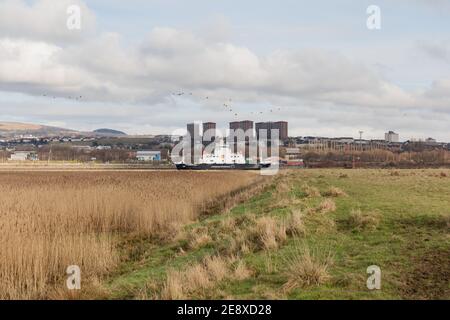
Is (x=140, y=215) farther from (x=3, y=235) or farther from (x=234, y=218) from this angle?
(x=3, y=235)

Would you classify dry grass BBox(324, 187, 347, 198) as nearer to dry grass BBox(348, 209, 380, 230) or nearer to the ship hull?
dry grass BBox(348, 209, 380, 230)

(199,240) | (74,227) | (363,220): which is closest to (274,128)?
(74,227)

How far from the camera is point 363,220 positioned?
12.8 m

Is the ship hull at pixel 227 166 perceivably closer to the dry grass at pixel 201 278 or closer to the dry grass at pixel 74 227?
the dry grass at pixel 74 227

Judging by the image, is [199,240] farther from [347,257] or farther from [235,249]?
[347,257]

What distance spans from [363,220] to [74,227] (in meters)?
10.9

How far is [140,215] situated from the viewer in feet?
65.0

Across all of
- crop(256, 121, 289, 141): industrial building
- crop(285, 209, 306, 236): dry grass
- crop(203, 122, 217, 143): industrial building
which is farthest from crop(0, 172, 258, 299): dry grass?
crop(256, 121, 289, 141): industrial building

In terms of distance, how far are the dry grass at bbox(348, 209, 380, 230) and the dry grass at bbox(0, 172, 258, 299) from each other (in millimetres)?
6069

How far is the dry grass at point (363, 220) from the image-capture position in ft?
41.2

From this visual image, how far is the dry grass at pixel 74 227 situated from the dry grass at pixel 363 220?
Result: 607 centimetres

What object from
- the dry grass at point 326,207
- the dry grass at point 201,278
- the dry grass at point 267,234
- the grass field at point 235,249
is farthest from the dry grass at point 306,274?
the dry grass at point 326,207

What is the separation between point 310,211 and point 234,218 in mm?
2949
